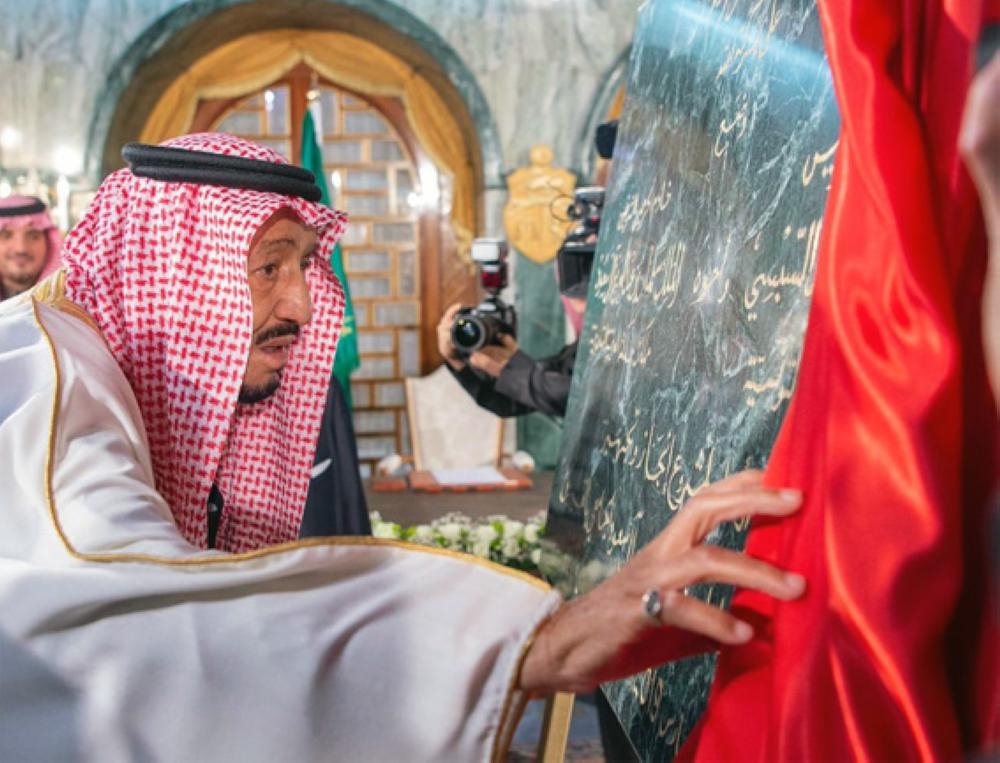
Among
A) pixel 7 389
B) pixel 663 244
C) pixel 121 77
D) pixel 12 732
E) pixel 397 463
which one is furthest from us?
pixel 121 77

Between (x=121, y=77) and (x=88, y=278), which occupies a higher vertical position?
(x=121, y=77)

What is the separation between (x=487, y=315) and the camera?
3893 millimetres

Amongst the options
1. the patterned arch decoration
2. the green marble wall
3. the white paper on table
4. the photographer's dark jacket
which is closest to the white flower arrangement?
the photographer's dark jacket

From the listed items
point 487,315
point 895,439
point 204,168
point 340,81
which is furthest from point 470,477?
point 895,439

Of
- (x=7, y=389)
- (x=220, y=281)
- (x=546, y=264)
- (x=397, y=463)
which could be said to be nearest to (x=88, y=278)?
(x=220, y=281)

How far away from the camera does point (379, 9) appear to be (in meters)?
7.74

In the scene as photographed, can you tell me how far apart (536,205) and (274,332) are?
608 cm

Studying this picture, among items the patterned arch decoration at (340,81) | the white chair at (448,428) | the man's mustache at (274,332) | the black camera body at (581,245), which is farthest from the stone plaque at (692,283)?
the patterned arch decoration at (340,81)

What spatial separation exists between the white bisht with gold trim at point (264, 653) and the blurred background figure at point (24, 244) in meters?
5.37

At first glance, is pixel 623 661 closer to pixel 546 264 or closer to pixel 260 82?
pixel 546 264

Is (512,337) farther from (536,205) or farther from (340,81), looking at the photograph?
(340,81)

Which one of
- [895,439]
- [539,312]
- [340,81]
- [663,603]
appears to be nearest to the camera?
[895,439]

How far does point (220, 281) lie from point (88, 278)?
0.73 ft

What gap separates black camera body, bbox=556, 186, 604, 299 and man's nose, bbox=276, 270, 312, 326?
151 centimetres
